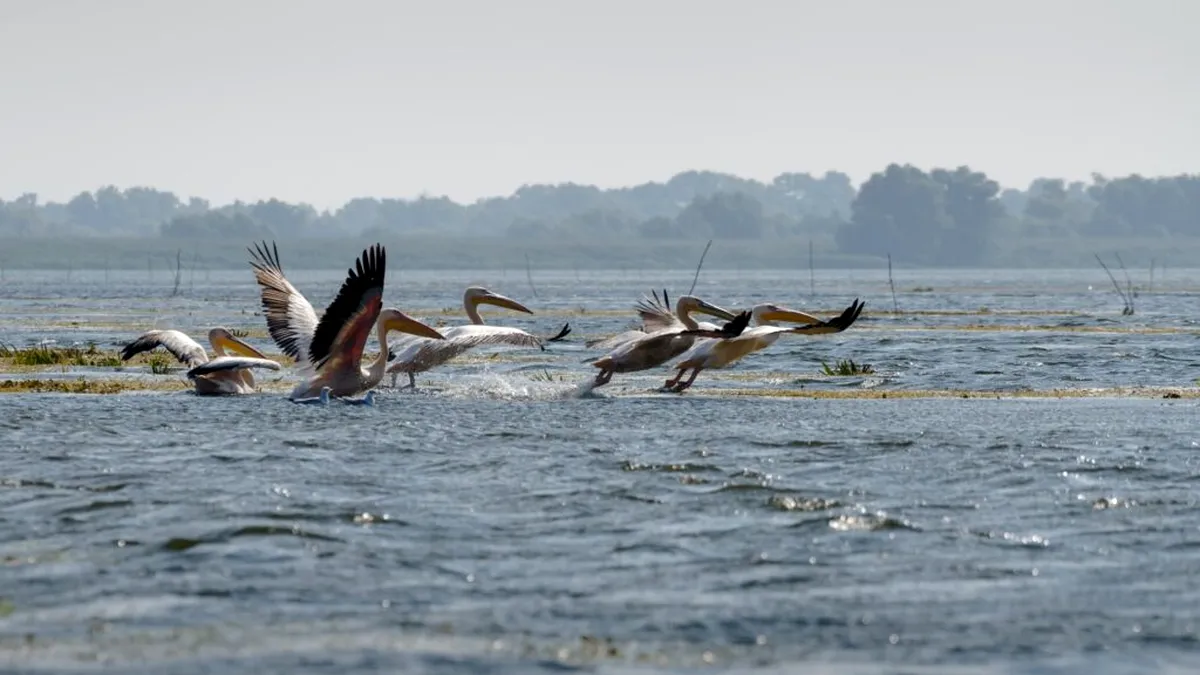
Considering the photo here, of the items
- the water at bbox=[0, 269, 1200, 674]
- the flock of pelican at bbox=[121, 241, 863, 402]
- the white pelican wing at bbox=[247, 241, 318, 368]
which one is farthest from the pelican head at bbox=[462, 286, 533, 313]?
the water at bbox=[0, 269, 1200, 674]

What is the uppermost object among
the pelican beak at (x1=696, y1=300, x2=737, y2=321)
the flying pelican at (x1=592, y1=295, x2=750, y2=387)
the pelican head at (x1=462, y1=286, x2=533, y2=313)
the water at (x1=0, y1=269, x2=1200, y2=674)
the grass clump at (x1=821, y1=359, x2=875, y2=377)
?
the pelican head at (x1=462, y1=286, x2=533, y2=313)

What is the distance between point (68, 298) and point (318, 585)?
171 ft

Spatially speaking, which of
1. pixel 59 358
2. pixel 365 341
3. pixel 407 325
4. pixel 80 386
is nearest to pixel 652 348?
pixel 407 325

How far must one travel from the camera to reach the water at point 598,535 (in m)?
6.92

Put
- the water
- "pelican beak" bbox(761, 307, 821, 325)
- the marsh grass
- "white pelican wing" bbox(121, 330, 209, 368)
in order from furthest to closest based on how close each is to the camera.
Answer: "pelican beak" bbox(761, 307, 821, 325) < the marsh grass < "white pelican wing" bbox(121, 330, 209, 368) < the water

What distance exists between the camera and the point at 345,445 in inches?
502

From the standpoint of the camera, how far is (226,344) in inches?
732

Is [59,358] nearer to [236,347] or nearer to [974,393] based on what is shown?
[236,347]

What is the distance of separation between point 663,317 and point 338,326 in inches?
221

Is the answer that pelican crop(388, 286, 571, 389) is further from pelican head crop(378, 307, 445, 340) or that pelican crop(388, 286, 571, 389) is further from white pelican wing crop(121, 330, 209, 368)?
white pelican wing crop(121, 330, 209, 368)

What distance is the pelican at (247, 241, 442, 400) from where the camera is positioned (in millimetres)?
15789

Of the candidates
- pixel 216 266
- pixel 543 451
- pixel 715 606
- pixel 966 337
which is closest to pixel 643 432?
pixel 543 451

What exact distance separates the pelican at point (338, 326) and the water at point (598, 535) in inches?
24.8

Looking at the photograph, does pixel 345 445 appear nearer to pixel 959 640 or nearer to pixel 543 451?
pixel 543 451
